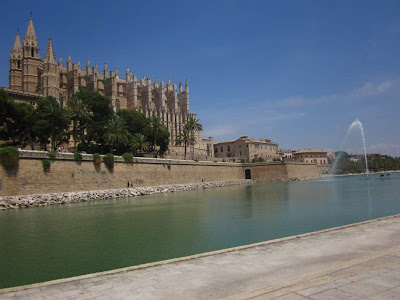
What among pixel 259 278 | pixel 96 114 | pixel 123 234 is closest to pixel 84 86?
pixel 96 114

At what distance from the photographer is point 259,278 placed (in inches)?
237

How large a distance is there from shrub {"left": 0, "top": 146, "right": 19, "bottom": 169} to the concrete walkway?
23.0 meters

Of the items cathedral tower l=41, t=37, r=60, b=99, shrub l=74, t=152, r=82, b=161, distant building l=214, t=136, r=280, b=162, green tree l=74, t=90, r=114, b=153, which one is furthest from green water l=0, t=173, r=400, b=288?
distant building l=214, t=136, r=280, b=162

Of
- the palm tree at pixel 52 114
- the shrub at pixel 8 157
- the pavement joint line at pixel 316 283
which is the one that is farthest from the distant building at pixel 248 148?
the pavement joint line at pixel 316 283

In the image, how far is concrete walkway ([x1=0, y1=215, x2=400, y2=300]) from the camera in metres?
5.17

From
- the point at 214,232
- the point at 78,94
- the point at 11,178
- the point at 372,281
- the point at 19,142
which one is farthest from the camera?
the point at 78,94

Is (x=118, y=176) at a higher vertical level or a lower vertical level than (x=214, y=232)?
higher

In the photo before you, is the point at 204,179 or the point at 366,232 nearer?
the point at 366,232

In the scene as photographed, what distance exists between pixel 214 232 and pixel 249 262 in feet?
21.6

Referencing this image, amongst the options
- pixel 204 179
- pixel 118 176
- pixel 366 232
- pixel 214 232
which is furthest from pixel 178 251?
pixel 204 179

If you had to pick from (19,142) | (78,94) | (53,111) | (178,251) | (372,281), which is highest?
(78,94)

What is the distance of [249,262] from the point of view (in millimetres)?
7215

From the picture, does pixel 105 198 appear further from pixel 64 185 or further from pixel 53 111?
pixel 53 111

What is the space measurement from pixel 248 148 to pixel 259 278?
8144cm
